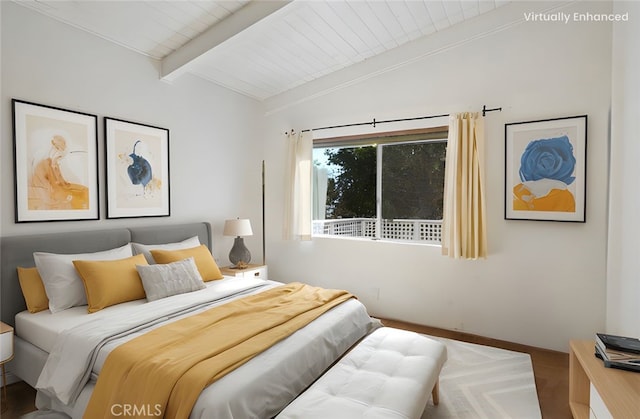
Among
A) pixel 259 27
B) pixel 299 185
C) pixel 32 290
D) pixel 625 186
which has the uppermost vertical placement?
pixel 259 27

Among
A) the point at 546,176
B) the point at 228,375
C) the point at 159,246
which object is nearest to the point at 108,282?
the point at 159,246

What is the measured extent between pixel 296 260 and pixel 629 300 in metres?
3.26

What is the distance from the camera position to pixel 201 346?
1851 millimetres

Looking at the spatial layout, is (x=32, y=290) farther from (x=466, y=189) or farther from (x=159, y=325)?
(x=466, y=189)

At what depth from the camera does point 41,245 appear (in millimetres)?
2576

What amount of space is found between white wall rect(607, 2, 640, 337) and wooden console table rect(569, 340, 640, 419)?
0.41 metres

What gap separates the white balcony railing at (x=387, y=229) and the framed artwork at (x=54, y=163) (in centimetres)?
257

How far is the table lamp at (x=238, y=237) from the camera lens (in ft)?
13.1

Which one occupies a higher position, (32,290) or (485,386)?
(32,290)

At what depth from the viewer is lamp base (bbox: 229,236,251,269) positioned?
409 cm

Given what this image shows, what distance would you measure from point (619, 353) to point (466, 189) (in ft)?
5.95

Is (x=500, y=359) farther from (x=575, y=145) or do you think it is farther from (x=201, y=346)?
(x=201, y=346)

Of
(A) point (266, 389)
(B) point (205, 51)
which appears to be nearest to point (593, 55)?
(B) point (205, 51)

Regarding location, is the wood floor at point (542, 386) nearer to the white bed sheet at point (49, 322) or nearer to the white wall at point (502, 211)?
the white wall at point (502, 211)
